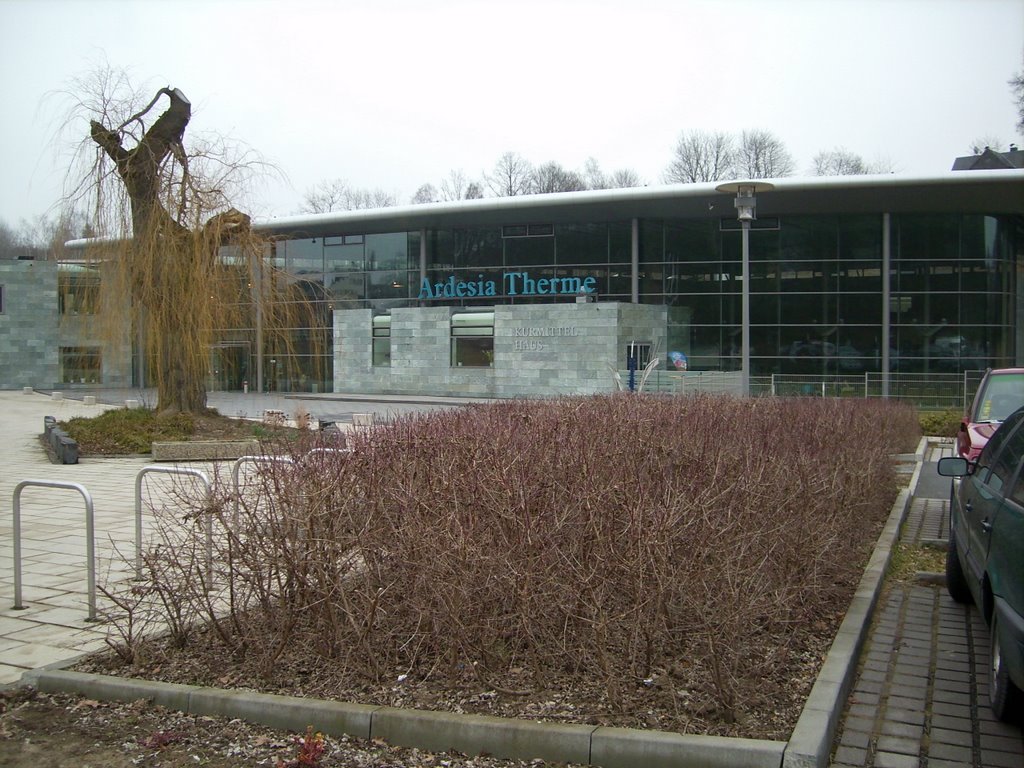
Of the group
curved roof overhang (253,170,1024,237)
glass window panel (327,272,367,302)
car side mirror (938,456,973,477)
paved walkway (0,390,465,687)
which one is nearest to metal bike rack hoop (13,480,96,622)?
paved walkway (0,390,465,687)

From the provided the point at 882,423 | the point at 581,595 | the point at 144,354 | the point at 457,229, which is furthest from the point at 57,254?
the point at 457,229

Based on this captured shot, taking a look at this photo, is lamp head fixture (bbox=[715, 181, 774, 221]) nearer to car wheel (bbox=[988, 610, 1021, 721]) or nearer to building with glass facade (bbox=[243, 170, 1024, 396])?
building with glass facade (bbox=[243, 170, 1024, 396])

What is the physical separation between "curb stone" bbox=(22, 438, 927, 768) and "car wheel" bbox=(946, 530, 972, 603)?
84.2 inches

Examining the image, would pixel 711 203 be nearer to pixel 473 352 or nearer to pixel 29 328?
pixel 473 352

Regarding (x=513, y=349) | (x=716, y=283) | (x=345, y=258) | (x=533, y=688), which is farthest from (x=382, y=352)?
(x=533, y=688)

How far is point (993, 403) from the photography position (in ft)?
37.9

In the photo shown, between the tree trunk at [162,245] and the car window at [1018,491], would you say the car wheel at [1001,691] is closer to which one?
the car window at [1018,491]

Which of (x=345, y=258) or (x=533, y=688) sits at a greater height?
(x=345, y=258)

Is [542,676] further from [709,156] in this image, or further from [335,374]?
[709,156]

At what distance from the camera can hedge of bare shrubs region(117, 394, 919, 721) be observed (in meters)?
4.89

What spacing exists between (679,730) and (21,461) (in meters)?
17.7

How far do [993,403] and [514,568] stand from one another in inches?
348

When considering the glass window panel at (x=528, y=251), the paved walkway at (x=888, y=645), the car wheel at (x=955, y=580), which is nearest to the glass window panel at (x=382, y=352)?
the glass window panel at (x=528, y=251)

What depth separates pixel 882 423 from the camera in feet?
42.0
